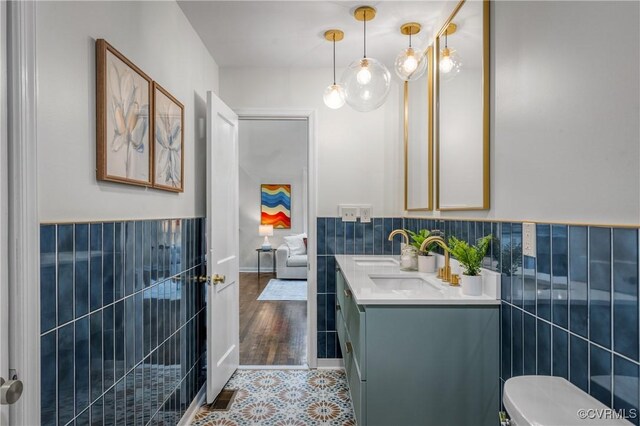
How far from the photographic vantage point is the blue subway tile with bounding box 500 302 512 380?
4.64ft

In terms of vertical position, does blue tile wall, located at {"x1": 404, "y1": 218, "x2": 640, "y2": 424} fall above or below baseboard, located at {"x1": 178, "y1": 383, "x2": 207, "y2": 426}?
above

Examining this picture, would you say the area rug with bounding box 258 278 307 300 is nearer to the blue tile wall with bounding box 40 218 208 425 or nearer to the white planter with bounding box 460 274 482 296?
the blue tile wall with bounding box 40 218 208 425

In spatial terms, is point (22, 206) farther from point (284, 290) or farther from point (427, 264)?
point (284, 290)

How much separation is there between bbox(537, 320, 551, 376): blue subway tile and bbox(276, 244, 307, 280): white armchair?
5.20 metres

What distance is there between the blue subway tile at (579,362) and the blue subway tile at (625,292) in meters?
0.12

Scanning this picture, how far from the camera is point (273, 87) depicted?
9.89ft

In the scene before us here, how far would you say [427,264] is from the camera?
2205mm

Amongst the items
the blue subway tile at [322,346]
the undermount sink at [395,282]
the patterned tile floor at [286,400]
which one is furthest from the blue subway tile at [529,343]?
the blue subway tile at [322,346]

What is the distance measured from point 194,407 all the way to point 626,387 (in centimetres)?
225

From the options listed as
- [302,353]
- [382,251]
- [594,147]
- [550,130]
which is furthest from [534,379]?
[302,353]

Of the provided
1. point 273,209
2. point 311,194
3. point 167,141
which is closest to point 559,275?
point 167,141

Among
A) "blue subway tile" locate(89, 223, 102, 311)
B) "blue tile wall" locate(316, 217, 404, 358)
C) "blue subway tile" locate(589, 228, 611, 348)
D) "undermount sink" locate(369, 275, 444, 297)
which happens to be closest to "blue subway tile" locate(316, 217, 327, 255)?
"blue tile wall" locate(316, 217, 404, 358)

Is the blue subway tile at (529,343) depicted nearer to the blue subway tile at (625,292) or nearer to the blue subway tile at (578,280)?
the blue subway tile at (578,280)

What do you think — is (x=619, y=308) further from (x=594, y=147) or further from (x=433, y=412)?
(x=433, y=412)
